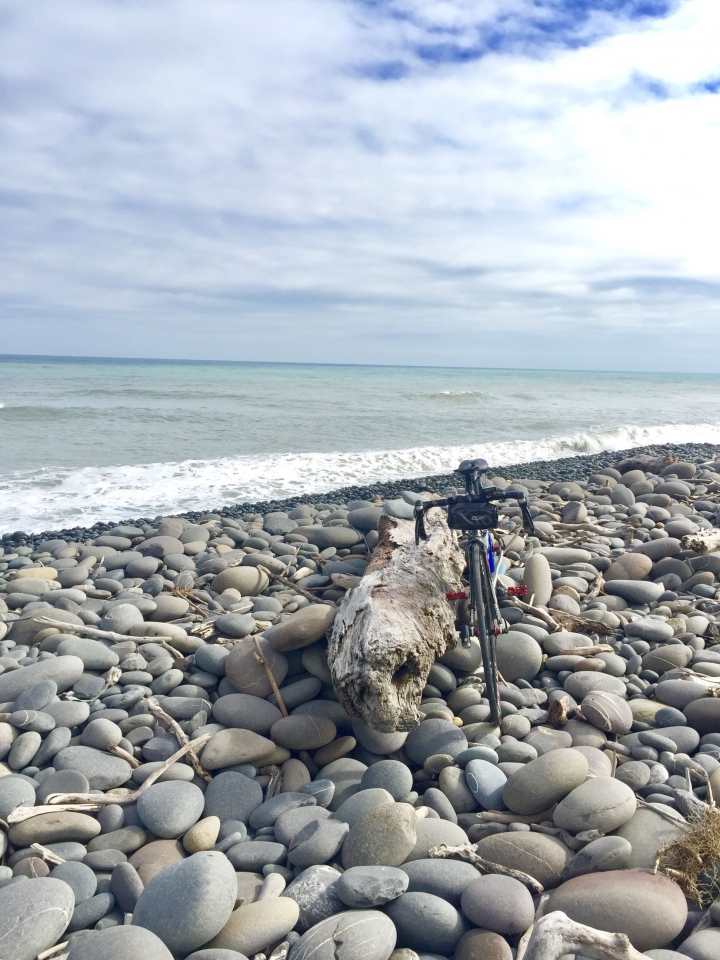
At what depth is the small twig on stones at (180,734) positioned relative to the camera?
378 centimetres

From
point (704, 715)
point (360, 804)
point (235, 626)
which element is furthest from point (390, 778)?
point (235, 626)

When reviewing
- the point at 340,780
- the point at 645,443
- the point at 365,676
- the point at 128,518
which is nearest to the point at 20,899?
the point at 340,780

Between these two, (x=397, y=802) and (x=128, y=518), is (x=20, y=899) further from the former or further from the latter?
(x=128, y=518)

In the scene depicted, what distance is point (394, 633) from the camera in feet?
12.7

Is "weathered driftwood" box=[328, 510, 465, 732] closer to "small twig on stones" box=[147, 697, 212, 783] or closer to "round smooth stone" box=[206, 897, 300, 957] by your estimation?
"small twig on stones" box=[147, 697, 212, 783]

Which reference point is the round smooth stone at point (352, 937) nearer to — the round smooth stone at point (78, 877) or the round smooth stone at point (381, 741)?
the round smooth stone at point (78, 877)

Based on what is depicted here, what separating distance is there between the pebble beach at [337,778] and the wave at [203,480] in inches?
178

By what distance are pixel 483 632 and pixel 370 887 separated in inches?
65.3

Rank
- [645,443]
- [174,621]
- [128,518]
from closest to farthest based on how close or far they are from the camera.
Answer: [174,621], [128,518], [645,443]

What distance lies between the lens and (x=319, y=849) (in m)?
3.10

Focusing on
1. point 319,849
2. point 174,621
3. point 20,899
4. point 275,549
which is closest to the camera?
point 20,899

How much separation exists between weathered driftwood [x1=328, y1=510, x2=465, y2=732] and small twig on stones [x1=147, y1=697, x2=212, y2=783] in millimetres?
885

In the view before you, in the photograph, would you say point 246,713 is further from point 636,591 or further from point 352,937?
point 636,591

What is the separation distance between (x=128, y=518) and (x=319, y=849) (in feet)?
26.8
